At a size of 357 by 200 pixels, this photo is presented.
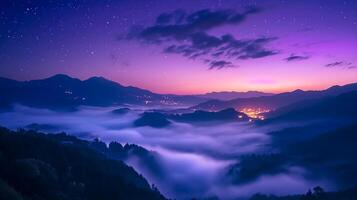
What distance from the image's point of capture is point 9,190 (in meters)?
41.2

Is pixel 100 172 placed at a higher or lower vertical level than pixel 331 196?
higher

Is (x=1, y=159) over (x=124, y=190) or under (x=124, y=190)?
over

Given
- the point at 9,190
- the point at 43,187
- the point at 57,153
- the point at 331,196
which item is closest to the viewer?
the point at 9,190

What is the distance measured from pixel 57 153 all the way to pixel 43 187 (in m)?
73.5

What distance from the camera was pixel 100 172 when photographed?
5561 inches

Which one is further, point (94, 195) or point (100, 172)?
point (100, 172)

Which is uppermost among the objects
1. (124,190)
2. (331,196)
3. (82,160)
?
(82,160)

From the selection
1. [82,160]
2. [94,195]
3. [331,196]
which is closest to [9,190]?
[94,195]

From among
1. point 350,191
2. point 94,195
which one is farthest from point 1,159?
point 350,191

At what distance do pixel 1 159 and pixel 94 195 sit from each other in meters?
49.3

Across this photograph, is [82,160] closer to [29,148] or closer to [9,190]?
[29,148]

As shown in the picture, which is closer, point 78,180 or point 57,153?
point 78,180

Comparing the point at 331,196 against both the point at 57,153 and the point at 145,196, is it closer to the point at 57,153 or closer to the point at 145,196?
the point at 145,196

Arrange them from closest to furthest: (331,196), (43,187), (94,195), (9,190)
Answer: (9,190) → (43,187) → (94,195) → (331,196)
